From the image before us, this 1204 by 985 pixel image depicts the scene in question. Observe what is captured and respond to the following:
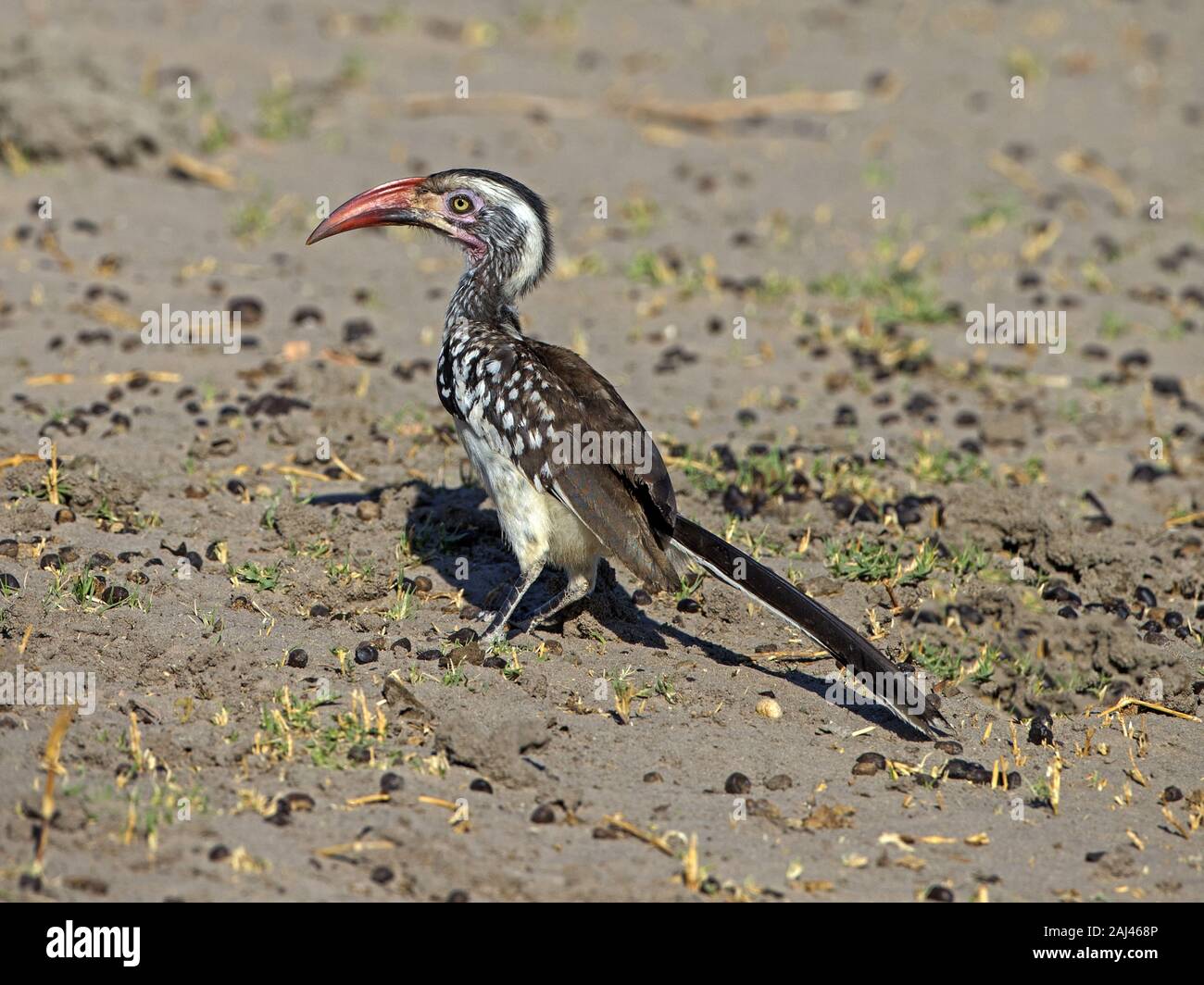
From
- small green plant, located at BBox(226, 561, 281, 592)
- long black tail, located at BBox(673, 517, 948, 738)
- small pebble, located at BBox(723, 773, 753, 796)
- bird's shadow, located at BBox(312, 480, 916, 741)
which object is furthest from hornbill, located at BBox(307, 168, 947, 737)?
small green plant, located at BBox(226, 561, 281, 592)

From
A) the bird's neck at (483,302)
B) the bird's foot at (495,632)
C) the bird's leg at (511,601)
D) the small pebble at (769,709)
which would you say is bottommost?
the small pebble at (769,709)

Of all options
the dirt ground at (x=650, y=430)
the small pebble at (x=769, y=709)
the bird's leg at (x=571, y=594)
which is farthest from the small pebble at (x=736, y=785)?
the bird's leg at (x=571, y=594)

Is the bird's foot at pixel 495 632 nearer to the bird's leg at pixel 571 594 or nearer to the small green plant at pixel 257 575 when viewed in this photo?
the bird's leg at pixel 571 594

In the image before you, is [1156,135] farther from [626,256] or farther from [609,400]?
[609,400]

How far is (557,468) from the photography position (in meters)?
5.66

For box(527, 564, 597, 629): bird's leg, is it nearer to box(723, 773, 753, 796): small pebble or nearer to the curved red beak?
box(723, 773, 753, 796): small pebble

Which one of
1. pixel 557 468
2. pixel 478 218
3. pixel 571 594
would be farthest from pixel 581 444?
pixel 478 218

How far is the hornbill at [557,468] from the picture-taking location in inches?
216

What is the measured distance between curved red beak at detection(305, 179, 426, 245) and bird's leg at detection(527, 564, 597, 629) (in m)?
1.71

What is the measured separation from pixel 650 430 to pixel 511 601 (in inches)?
92.0

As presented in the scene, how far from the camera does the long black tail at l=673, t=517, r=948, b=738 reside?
17.7ft

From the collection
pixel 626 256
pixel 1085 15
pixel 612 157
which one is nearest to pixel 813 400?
pixel 626 256

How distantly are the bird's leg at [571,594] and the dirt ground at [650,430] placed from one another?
9 cm
